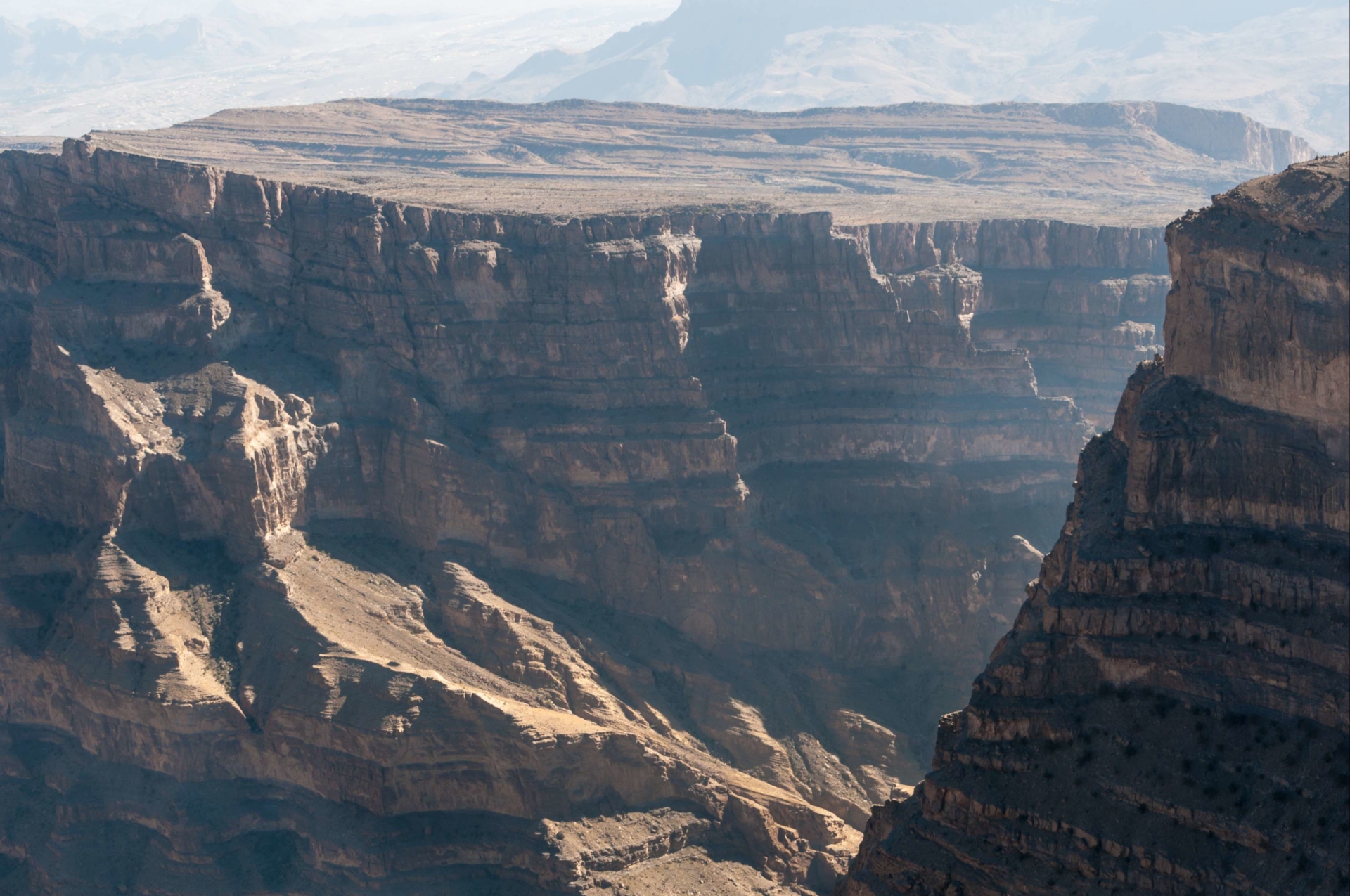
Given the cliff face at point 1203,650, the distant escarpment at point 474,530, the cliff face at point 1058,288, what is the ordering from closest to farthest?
1. the cliff face at point 1203,650
2. the distant escarpment at point 474,530
3. the cliff face at point 1058,288

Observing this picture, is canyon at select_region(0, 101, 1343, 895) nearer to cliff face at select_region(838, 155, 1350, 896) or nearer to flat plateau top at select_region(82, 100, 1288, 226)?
flat plateau top at select_region(82, 100, 1288, 226)

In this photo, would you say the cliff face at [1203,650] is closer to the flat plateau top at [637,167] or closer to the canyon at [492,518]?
the canyon at [492,518]

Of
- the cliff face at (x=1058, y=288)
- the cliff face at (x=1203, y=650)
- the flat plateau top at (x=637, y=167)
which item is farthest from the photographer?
the flat plateau top at (x=637, y=167)

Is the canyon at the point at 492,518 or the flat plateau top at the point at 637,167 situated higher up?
the flat plateau top at the point at 637,167

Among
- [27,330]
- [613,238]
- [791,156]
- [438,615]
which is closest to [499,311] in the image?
[613,238]

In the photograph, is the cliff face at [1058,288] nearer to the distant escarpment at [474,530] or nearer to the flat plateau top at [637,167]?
the distant escarpment at [474,530]

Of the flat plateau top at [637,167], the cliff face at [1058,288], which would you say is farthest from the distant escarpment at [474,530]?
the flat plateau top at [637,167]

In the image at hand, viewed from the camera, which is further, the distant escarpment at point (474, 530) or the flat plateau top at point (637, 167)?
the flat plateau top at point (637, 167)

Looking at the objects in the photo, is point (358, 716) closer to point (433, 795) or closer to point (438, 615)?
point (433, 795)

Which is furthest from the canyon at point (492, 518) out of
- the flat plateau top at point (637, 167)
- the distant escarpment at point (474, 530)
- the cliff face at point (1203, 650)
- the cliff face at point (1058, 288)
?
the cliff face at point (1203, 650)
